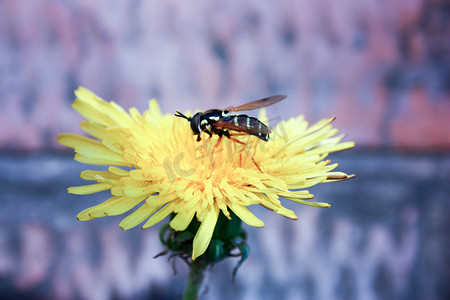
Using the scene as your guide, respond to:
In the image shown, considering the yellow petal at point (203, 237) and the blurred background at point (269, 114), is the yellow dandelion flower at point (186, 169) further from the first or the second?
the blurred background at point (269, 114)

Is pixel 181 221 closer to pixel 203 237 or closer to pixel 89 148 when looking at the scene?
pixel 203 237

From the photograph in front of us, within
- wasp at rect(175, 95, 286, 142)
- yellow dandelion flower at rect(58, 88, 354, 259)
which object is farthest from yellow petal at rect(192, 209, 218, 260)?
wasp at rect(175, 95, 286, 142)

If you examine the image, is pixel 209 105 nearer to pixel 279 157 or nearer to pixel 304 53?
pixel 304 53

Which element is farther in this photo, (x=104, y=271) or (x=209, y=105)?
(x=209, y=105)

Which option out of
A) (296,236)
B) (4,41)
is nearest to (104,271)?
(296,236)

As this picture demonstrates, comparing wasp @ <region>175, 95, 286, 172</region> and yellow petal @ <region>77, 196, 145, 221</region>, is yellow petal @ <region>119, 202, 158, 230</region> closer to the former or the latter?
yellow petal @ <region>77, 196, 145, 221</region>

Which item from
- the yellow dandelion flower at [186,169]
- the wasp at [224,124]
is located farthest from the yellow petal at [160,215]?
the wasp at [224,124]

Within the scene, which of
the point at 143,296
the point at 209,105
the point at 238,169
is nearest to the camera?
the point at 238,169
